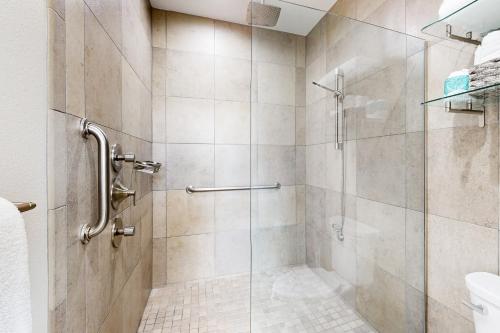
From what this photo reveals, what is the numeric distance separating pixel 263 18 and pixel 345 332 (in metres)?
1.66

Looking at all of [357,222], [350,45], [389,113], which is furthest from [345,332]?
[350,45]

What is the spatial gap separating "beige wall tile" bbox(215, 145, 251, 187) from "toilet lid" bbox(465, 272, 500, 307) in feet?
5.14

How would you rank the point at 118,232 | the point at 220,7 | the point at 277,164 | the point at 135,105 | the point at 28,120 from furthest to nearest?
1. the point at 220,7
2. the point at 135,105
3. the point at 277,164
4. the point at 118,232
5. the point at 28,120

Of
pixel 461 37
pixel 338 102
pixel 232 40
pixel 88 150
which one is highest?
pixel 232 40

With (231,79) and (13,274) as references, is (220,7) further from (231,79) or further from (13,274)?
(13,274)

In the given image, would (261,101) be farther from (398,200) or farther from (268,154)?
(398,200)

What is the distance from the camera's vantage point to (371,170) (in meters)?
1.20

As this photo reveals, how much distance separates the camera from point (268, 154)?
3.76ft

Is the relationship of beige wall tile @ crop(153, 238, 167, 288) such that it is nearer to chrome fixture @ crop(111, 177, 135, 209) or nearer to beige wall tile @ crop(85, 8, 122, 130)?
chrome fixture @ crop(111, 177, 135, 209)

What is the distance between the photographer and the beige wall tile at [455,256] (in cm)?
88

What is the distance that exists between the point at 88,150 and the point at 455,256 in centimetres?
157

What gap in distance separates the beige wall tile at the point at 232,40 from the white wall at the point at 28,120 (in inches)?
65.8

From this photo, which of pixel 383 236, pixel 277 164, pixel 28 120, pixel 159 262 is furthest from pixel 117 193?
pixel 383 236

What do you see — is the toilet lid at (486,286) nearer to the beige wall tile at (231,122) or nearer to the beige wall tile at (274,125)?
the beige wall tile at (274,125)
